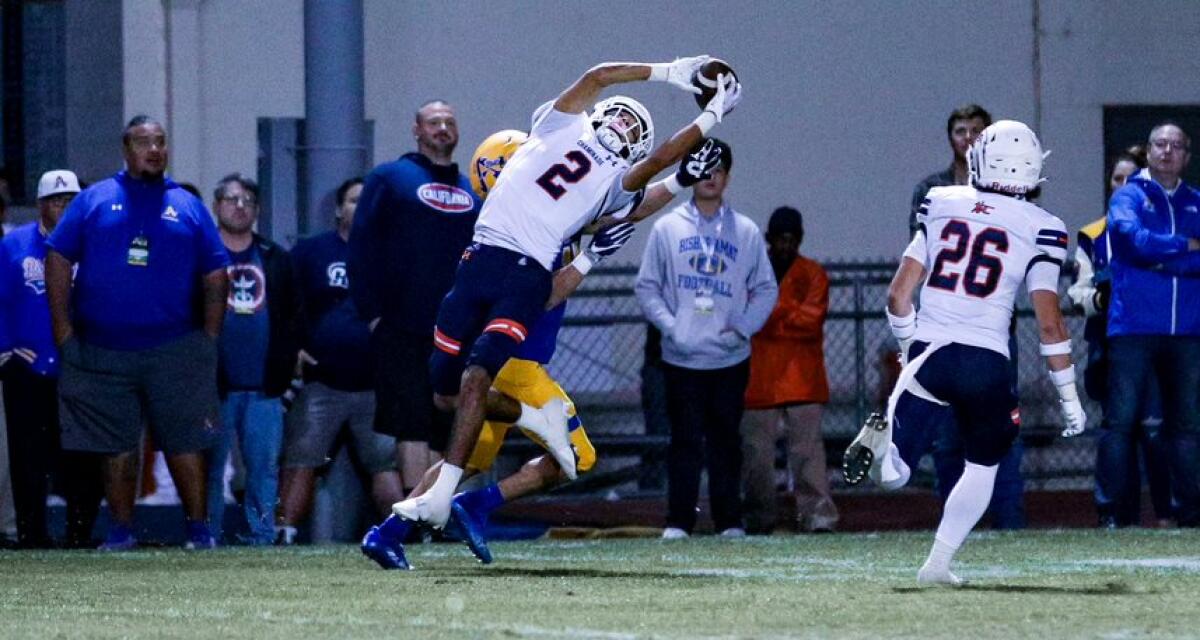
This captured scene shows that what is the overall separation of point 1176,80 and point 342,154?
7454 millimetres

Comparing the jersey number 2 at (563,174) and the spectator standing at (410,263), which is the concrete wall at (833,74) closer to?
the spectator standing at (410,263)

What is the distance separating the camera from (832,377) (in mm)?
16062

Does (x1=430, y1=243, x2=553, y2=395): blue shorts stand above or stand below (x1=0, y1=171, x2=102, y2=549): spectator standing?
above

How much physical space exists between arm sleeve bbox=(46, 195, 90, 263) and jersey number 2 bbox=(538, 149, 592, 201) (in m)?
2.97

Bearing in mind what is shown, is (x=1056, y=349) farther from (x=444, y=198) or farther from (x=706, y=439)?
(x=706, y=439)

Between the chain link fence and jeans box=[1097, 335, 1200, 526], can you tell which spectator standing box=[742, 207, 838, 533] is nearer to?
jeans box=[1097, 335, 1200, 526]

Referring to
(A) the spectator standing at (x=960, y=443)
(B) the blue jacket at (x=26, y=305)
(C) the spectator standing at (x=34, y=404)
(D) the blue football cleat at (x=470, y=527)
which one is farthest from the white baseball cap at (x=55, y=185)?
(A) the spectator standing at (x=960, y=443)

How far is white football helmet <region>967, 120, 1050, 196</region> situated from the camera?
7547mm

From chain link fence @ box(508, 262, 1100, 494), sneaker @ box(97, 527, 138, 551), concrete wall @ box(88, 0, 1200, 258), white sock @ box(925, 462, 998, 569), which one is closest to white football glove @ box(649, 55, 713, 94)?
white sock @ box(925, 462, 998, 569)

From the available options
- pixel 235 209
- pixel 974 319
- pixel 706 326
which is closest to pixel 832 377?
pixel 706 326

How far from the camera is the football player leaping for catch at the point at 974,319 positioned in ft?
24.2

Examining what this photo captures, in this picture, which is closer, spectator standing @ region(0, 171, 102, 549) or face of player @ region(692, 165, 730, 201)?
spectator standing @ region(0, 171, 102, 549)

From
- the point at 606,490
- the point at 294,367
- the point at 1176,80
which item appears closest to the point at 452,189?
the point at 294,367

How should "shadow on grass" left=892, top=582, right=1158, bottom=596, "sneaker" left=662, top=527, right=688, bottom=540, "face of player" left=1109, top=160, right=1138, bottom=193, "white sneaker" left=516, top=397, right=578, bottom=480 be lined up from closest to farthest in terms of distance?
"shadow on grass" left=892, top=582, right=1158, bottom=596 → "white sneaker" left=516, top=397, right=578, bottom=480 → "sneaker" left=662, top=527, right=688, bottom=540 → "face of player" left=1109, top=160, right=1138, bottom=193
